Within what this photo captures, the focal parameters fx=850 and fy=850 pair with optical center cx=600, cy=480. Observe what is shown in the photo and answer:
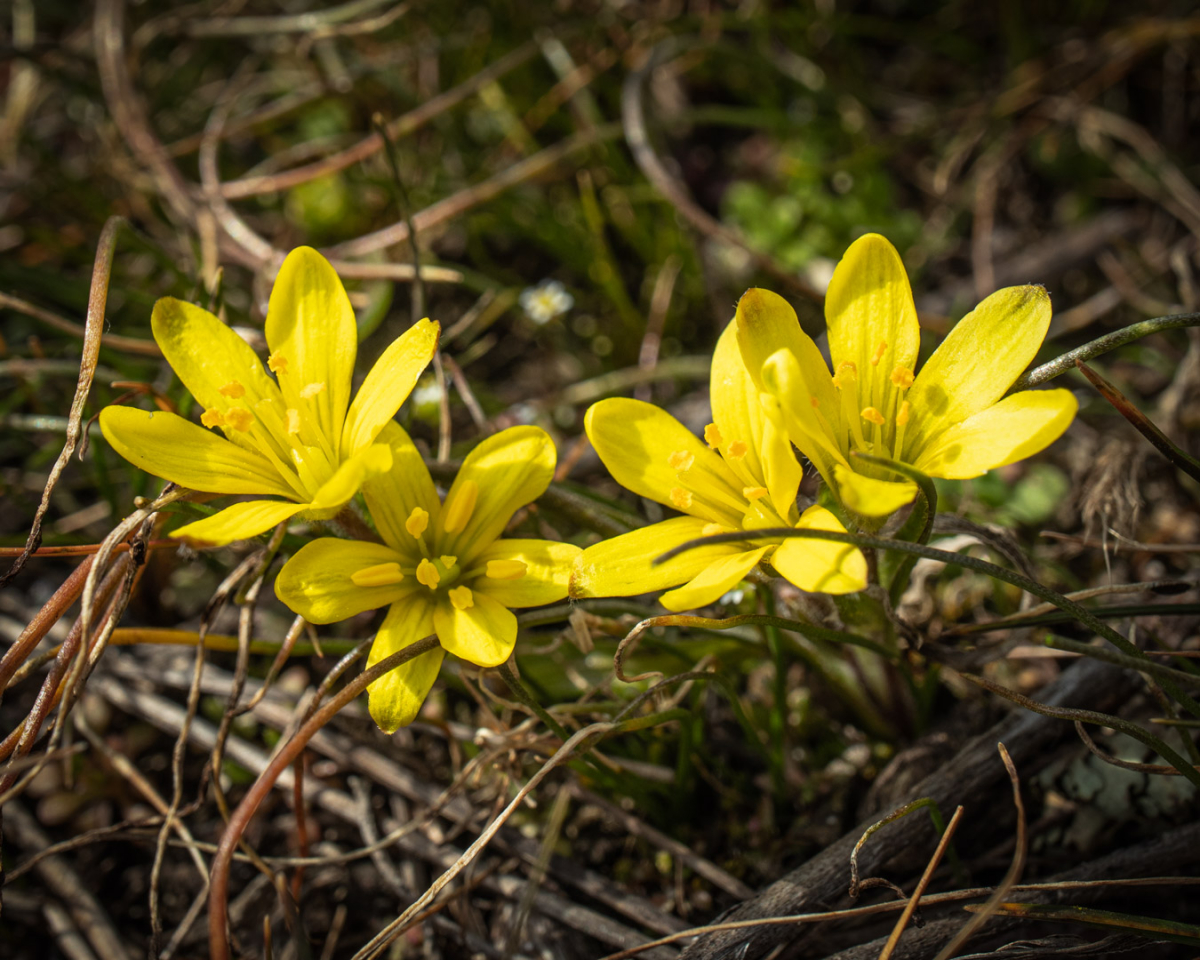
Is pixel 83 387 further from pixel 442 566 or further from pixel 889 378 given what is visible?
pixel 889 378

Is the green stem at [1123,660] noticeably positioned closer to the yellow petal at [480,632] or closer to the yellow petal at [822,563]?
the yellow petal at [822,563]

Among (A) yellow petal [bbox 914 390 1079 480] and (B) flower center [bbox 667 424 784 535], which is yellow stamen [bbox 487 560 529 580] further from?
(A) yellow petal [bbox 914 390 1079 480]

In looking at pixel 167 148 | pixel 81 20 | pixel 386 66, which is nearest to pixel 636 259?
pixel 386 66

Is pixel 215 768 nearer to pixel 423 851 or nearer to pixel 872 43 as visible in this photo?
pixel 423 851

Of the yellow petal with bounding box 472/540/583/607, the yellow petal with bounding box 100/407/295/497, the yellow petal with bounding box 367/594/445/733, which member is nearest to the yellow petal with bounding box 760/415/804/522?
the yellow petal with bounding box 472/540/583/607

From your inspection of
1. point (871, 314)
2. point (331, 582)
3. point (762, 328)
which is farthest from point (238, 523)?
point (871, 314)

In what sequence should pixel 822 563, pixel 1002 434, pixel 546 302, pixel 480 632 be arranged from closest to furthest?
pixel 822 563 → pixel 1002 434 → pixel 480 632 → pixel 546 302
